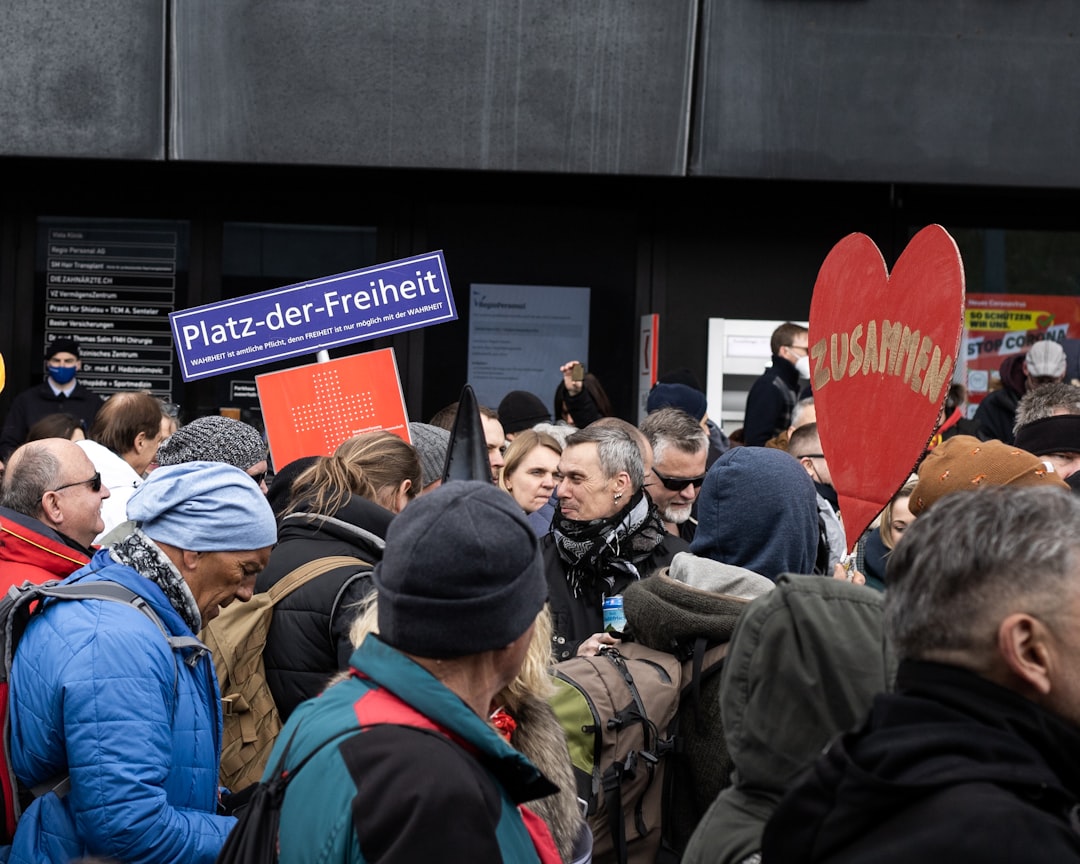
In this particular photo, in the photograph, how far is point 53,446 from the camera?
4.17m

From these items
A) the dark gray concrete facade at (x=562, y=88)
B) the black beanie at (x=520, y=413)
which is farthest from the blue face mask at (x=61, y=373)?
the black beanie at (x=520, y=413)

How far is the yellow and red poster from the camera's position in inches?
440

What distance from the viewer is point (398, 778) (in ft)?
5.70

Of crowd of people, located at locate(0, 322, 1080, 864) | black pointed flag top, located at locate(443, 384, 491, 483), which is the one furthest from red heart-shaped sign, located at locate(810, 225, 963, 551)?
black pointed flag top, located at locate(443, 384, 491, 483)

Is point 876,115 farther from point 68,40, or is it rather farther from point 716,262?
point 68,40

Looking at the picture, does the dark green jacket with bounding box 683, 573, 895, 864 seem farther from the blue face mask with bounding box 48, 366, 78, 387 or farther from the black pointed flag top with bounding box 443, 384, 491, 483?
the blue face mask with bounding box 48, 366, 78, 387

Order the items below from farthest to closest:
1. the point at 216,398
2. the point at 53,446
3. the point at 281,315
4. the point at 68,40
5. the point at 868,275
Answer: the point at 216,398 → the point at 68,40 → the point at 281,315 → the point at 53,446 → the point at 868,275

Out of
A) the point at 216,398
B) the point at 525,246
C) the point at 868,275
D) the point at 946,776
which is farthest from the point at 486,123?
the point at 946,776

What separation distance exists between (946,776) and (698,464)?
451 cm

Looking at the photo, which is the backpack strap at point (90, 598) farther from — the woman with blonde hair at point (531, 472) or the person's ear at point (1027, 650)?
the woman with blonde hair at point (531, 472)

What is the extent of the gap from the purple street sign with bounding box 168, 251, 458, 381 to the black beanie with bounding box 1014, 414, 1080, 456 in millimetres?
2524

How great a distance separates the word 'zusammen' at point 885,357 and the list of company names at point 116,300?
8.44m

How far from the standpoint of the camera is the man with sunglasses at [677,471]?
5887 millimetres

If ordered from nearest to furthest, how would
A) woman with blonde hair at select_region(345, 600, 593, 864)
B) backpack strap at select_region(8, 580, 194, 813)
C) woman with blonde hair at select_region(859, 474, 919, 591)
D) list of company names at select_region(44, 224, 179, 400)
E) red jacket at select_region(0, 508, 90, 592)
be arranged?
woman with blonde hair at select_region(345, 600, 593, 864)
backpack strap at select_region(8, 580, 194, 813)
red jacket at select_region(0, 508, 90, 592)
woman with blonde hair at select_region(859, 474, 919, 591)
list of company names at select_region(44, 224, 179, 400)
